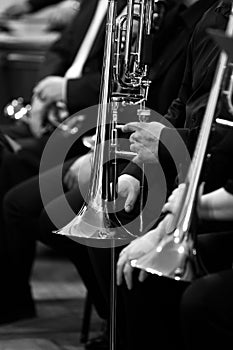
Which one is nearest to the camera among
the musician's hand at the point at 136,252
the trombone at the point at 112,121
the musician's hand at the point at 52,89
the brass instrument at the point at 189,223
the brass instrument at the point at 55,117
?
the brass instrument at the point at 189,223

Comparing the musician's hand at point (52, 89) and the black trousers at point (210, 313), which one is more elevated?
the musician's hand at point (52, 89)

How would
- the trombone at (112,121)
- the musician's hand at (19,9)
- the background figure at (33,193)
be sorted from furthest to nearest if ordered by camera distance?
the musician's hand at (19,9), the background figure at (33,193), the trombone at (112,121)

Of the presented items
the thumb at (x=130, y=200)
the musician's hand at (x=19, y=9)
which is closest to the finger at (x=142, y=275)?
the thumb at (x=130, y=200)

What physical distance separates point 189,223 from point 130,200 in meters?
0.48

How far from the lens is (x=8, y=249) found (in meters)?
2.88

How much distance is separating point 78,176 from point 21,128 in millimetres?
944

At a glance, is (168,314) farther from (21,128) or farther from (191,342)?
(21,128)

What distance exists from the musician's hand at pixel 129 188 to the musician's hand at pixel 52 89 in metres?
1.10

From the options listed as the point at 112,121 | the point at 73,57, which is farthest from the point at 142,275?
the point at 73,57

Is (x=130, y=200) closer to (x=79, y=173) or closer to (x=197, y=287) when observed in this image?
(x=197, y=287)

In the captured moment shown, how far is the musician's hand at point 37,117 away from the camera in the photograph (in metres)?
3.08

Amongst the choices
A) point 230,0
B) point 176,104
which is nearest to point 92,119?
point 176,104

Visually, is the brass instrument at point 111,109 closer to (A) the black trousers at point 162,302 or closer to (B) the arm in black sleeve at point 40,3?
(A) the black trousers at point 162,302

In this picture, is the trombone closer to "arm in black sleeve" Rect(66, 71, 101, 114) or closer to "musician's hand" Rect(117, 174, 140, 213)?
"musician's hand" Rect(117, 174, 140, 213)
